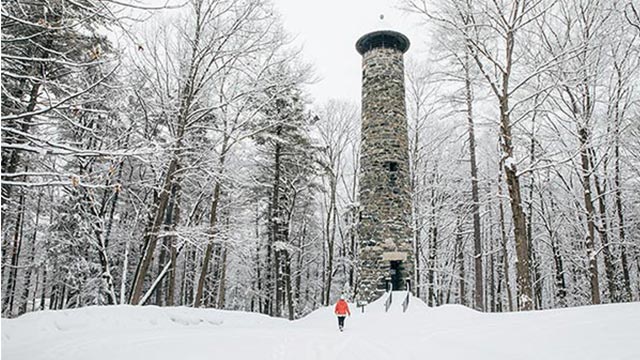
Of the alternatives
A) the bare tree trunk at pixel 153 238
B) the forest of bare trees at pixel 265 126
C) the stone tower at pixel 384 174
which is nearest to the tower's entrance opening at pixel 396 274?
the stone tower at pixel 384 174

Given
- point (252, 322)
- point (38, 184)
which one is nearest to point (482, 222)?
point (252, 322)

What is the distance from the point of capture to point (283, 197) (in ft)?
65.2

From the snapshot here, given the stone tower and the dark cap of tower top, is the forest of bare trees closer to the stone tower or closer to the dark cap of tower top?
the stone tower

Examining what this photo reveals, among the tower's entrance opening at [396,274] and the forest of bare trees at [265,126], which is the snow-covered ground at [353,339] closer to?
the forest of bare trees at [265,126]

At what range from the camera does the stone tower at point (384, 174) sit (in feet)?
50.9

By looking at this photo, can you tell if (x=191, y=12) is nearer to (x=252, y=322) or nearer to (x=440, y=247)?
(x=252, y=322)

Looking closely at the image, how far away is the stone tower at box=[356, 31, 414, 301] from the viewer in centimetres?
1552

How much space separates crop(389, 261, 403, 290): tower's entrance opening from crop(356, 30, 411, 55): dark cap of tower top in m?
8.72

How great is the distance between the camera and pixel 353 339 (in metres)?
7.89

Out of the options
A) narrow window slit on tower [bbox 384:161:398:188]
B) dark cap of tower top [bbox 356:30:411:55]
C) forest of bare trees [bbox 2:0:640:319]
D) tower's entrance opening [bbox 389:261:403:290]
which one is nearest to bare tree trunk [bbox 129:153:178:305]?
forest of bare trees [bbox 2:0:640:319]

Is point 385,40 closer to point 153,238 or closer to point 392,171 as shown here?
point 392,171

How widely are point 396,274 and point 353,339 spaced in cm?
797

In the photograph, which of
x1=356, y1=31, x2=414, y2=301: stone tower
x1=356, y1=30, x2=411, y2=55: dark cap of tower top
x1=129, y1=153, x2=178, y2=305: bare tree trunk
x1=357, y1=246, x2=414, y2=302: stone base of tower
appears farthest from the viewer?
x1=356, y1=30, x2=411, y2=55: dark cap of tower top

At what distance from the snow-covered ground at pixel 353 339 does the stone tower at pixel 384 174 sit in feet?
19.7
